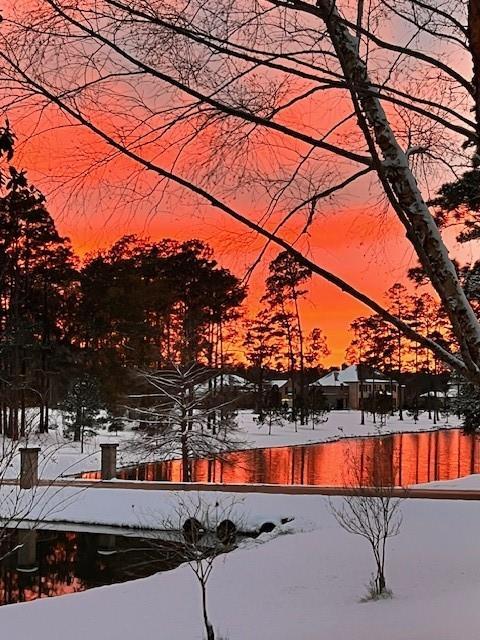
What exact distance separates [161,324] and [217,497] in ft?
57.9

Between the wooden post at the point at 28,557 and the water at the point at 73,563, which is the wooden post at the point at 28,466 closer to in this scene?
the water at the point at 73,563

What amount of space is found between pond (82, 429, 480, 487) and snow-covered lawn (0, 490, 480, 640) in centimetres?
506

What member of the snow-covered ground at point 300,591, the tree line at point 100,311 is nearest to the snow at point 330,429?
the tree line at point 100,311

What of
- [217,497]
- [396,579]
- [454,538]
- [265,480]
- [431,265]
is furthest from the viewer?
[265,480]

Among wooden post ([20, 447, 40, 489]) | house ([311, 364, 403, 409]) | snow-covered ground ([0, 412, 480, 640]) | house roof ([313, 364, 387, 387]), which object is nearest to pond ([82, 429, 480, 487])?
snow-covered ground ([0, 412, 480, 640])

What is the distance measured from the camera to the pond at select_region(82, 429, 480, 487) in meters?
18.7

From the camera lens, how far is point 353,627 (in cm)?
638

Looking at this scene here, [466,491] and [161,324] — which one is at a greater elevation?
[161,324]

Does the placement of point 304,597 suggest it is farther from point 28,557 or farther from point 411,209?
point 411,209

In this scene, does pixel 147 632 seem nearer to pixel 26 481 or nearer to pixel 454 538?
pixel 454 538

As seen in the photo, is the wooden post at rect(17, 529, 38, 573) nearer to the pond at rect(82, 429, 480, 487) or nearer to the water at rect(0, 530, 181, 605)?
the water at rect(0, 530, 181, 605)

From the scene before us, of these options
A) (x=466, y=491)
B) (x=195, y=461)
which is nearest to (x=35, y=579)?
(x=466, y=491)

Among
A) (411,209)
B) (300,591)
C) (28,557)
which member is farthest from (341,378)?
(411,209)

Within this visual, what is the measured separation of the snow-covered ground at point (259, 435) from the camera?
21.6 metres
